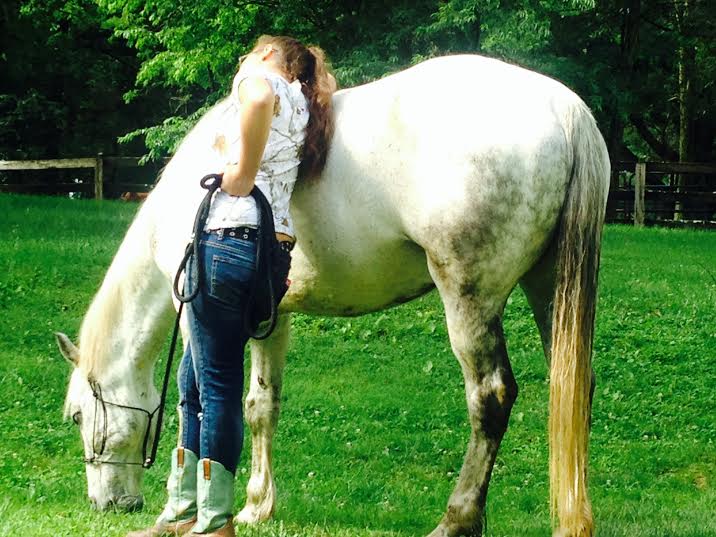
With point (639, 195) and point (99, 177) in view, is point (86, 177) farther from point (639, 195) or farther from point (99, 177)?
point (639, 195)

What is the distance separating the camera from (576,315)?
4.08 m

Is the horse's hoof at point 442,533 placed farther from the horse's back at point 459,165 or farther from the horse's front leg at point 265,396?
the horse's front leg at point 265,396

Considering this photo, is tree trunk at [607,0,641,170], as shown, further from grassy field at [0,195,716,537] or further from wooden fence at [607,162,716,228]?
grassy field at [0,195,716,537]

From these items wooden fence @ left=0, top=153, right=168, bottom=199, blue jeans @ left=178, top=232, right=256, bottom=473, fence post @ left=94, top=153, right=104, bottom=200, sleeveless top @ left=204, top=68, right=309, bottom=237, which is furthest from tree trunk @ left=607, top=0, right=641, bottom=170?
blue jeans @ left=178, top=232, right=256, bottom=473

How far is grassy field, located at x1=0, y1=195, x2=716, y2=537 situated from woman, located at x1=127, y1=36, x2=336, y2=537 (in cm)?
77

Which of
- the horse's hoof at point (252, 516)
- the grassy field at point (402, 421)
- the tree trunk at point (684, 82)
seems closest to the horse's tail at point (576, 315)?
the grassy field at point (402, 421)

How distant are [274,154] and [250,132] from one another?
13.1 inches

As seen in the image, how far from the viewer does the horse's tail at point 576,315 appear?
3.95 meters

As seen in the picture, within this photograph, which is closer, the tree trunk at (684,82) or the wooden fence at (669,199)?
the wooden fence at (669,199)

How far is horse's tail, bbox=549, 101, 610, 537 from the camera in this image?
3.95 metres

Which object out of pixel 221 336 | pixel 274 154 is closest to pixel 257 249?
pixel 221 336

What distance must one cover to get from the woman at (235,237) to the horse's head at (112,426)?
1288 mm

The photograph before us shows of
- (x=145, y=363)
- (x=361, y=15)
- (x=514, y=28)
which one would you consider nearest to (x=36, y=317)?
(x=145, y=363)

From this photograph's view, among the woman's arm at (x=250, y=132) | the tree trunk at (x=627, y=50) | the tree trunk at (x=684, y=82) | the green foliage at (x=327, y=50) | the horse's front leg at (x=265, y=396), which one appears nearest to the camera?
the woman's arm at (x=250, y=132)
